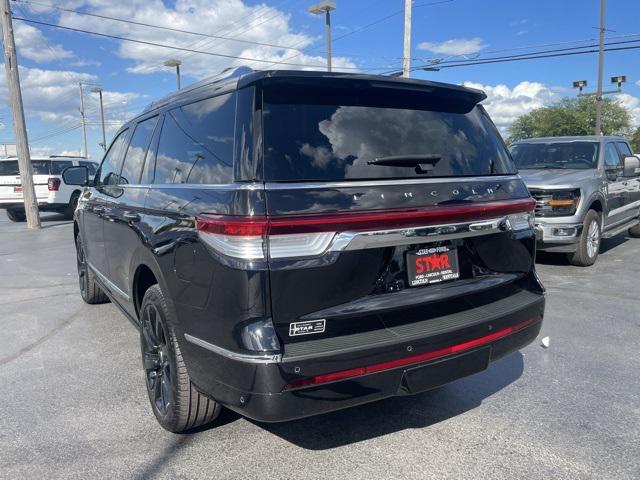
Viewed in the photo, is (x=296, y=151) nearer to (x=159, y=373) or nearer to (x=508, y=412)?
(x=159, y=373)

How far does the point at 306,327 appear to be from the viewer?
7.48 feet

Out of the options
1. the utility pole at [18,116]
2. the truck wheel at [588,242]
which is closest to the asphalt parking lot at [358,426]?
the truck wheel at [588,242]

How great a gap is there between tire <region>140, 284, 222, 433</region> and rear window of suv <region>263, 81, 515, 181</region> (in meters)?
1.12

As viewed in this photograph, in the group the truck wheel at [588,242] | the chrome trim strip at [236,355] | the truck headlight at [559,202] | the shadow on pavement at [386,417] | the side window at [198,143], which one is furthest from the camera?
the truck wheel at [588,242]

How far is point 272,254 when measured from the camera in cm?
220

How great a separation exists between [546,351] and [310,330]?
2.84 metres

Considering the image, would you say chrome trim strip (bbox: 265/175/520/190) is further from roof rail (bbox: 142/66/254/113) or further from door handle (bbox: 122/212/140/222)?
door handle (bbox: 122/212/140/222)

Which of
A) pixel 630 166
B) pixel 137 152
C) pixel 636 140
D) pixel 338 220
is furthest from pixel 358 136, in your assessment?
pixel 636 140

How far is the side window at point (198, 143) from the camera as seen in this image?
255 cm

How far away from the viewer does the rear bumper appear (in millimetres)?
2219

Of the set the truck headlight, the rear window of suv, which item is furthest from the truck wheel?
the rear window of suv

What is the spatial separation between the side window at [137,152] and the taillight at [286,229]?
62.1 inches

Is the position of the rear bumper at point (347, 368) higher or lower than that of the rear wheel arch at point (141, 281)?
lower

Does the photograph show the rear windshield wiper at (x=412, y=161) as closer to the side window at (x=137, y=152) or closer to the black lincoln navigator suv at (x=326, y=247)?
the black lincoln navigator suv at (x=326, y=247)
